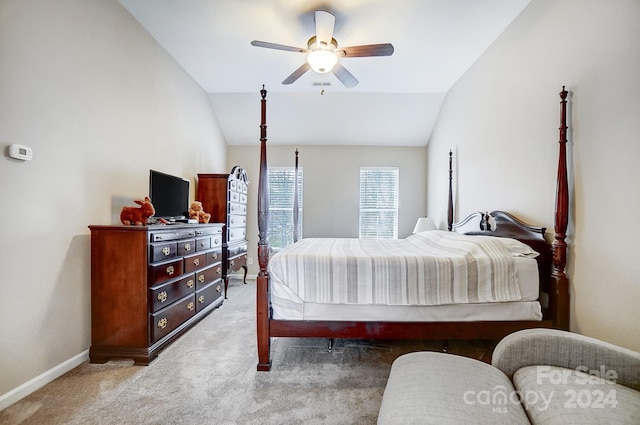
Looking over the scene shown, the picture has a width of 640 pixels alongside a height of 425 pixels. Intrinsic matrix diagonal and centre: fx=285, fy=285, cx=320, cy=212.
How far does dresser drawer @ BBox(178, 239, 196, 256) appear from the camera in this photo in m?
2.73

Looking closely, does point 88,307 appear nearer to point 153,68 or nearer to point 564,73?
point 153,68

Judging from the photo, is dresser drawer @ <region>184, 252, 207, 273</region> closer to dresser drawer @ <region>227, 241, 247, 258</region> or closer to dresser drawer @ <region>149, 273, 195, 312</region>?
dresser drawer @ <region>149, 273, 195, 312</region>

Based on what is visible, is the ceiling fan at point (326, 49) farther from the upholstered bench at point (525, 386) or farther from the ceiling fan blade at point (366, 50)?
the upholstered bench at point (525, 386)

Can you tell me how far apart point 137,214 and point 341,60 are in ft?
9.29

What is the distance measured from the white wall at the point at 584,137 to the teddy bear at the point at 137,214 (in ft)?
10.9

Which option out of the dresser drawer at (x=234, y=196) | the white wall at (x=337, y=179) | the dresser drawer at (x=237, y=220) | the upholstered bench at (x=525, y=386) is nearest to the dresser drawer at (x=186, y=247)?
the dresser drawer at (x=237, y=220)

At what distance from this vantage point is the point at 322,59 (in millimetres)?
2514

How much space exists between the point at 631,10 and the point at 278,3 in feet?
7.86

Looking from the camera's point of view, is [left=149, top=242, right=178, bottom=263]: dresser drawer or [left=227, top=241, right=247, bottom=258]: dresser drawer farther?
[left=227, top=241, right=247, bottom=258]: dresser drawer

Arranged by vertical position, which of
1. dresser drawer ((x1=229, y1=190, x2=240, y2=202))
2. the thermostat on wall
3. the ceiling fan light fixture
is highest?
the ceiling fan light fixture

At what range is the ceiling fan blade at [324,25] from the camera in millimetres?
2289

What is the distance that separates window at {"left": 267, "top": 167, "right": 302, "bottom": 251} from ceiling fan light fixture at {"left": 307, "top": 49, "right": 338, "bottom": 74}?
2.92 meters

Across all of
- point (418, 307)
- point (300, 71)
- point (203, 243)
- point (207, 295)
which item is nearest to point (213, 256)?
point (203, 243)

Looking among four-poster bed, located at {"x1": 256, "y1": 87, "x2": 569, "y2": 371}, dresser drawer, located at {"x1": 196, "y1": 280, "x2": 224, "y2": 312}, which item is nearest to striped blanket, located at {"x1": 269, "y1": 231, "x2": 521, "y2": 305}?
four-poster bed, located at {"x1": 256, "y1": 87, "x2": 569, "y2": 371}
